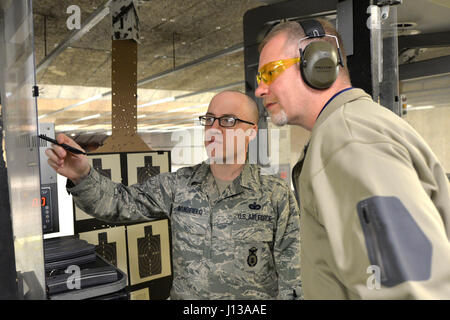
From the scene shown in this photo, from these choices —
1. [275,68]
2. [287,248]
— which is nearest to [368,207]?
[275,68]

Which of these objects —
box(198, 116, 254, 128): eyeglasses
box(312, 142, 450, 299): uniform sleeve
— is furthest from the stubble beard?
box(198, 116, 254, 128): eyeglasses

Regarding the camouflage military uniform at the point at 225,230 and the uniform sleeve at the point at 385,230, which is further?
the camouflage military uniform at the point at 225,230

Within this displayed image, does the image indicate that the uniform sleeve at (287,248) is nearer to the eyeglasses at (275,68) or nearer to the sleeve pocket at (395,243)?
the eyeglasses at (275,68)

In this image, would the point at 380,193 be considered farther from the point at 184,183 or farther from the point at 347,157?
the point at 184,183

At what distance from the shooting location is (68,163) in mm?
1206

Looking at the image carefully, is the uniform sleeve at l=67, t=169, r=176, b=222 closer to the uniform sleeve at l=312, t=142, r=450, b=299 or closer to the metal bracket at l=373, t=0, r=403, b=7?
the uniform sleeve at l=312, t=142, r=450, b=299

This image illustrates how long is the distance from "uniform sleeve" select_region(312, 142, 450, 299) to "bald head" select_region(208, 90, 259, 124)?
0.99 meters

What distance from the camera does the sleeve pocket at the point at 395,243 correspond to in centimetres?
56

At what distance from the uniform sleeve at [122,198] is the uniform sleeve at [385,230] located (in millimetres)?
938

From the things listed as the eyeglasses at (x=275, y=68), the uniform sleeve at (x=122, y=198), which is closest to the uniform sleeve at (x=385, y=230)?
the eyeglasses at (x=275, y=68)

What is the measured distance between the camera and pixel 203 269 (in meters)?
1.46

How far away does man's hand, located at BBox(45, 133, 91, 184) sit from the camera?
1.13 metres

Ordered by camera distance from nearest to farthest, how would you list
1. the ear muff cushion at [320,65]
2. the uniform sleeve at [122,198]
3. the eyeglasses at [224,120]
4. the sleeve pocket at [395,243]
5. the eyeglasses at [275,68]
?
the sleeve pocket at [395,243], the ear muff cushion at [320,65], the eyeglasses at [275,68], the uniform sleeve at [122,198], the eyeglasses at [224,120]

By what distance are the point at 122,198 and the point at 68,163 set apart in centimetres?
30
